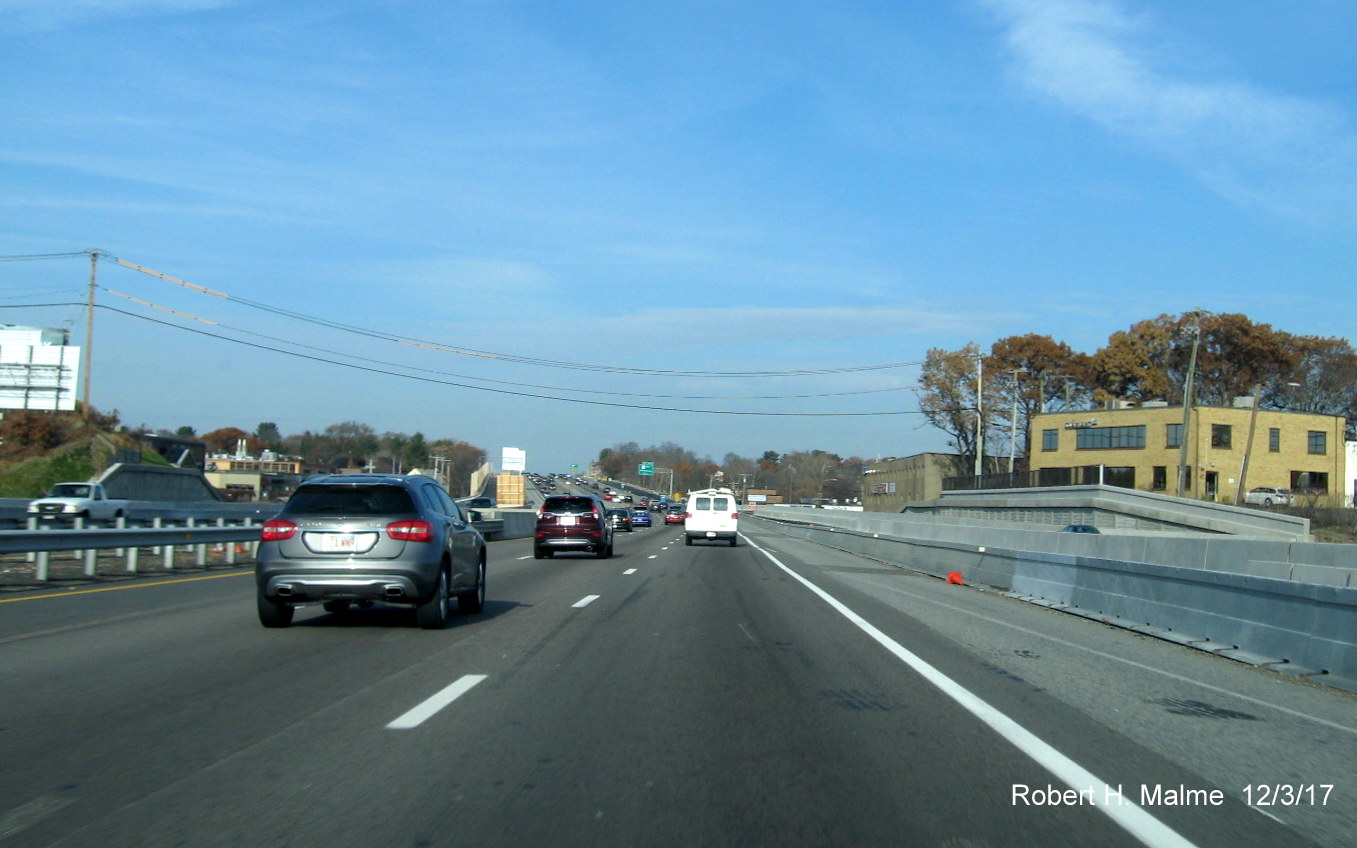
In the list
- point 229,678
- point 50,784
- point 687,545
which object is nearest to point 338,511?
point 229,678

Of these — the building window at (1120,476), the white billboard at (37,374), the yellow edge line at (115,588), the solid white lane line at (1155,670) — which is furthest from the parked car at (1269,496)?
the white billboard at (37,374)

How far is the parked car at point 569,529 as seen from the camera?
30203 mm

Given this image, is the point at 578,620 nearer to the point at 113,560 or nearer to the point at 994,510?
the point at 113,560

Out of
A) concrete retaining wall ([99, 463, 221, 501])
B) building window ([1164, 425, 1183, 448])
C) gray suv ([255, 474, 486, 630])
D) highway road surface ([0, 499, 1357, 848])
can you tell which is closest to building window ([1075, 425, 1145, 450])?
building window ([1164, 425, 1183, 448])

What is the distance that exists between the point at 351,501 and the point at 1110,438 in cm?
7220

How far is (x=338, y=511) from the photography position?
1215 centimetres

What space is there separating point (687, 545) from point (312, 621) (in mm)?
29846

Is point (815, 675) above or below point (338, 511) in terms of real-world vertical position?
below

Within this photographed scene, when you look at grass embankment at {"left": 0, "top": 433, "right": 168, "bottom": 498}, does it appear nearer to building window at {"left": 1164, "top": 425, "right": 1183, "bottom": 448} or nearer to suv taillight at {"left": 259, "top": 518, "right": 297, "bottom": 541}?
suv taillight at {"left": 259, "top": 518, "right": 297, "bottom": 541}

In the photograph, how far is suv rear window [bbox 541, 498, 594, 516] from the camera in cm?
3058

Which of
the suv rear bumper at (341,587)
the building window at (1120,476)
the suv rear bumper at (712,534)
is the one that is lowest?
the suv rear bumper at (712,534)

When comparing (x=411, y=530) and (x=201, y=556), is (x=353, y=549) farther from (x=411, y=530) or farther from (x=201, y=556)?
(x=201, y=556)

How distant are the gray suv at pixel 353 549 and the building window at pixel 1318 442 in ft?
247

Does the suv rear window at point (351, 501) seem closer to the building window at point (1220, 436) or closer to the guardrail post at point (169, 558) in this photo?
the guardrail post at point (169, 558)
